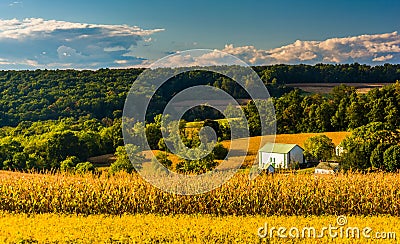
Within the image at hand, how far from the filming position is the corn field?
13594mm

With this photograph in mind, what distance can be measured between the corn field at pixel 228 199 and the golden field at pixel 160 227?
462 millimetres

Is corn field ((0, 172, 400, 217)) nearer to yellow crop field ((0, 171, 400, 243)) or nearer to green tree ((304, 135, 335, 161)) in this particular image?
yellow crop field ((0, 171, 400, 243))

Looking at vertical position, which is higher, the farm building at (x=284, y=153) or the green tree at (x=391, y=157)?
the green tree at (x=391, y=157)

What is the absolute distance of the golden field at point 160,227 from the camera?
1068 centimetres

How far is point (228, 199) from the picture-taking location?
1369cm

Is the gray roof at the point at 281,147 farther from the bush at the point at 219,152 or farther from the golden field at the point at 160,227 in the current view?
the golden field at the point at 160,227

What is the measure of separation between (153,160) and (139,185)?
702 inches

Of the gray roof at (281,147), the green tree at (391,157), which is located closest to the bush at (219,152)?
the gray roof at (281,147)

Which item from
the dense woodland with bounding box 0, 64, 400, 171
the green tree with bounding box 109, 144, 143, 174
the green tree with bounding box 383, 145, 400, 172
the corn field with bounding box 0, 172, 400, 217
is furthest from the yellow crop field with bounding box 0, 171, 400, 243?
the green tree with bounding box 383, 145, 400, 172

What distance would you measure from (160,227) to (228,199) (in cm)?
267

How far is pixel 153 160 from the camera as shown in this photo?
31.8 m

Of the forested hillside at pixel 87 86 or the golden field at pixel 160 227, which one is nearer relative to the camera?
the golden field at pixel 160 227

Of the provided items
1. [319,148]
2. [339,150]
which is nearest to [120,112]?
[319,148]

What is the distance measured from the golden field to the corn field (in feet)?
1.51
